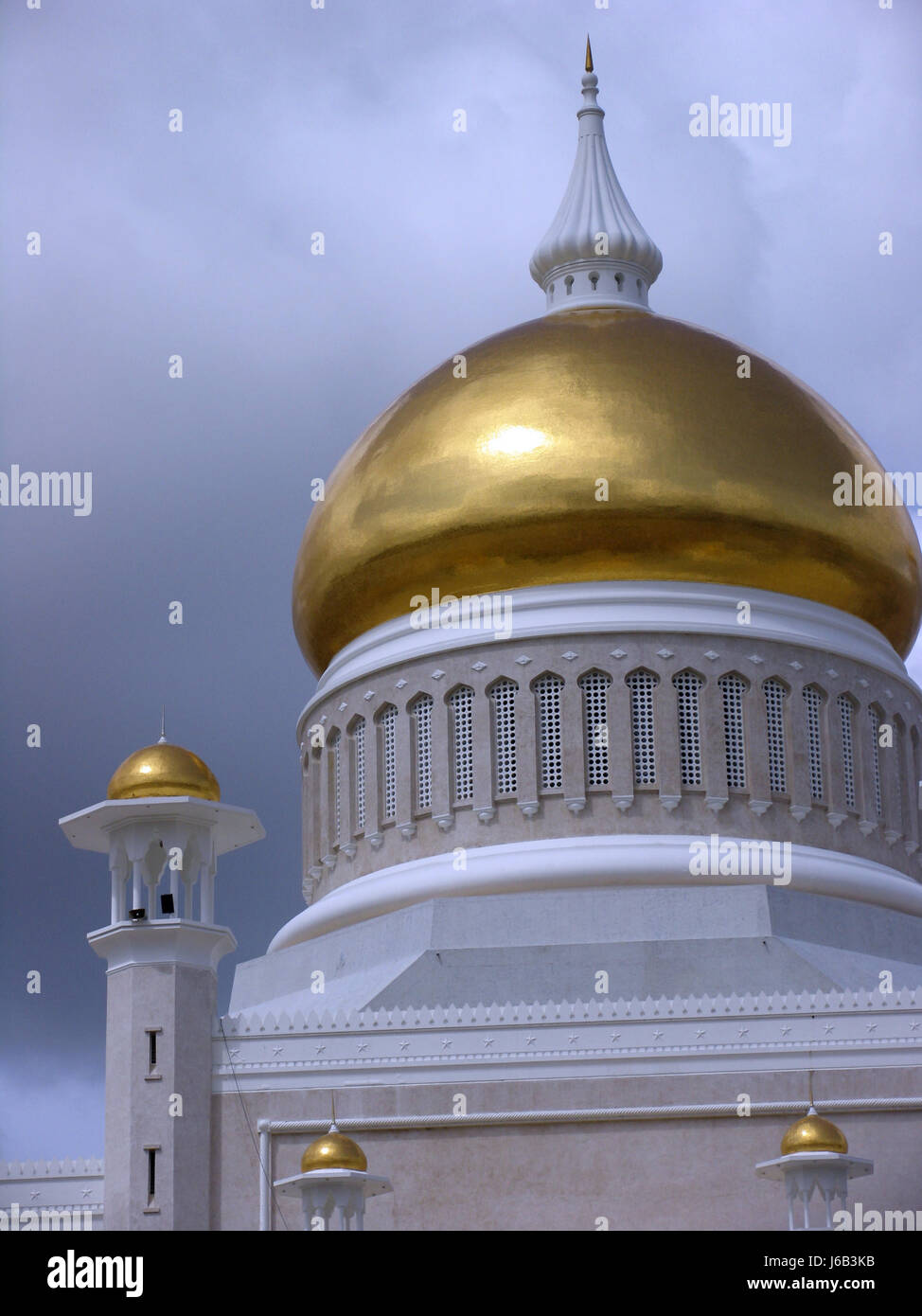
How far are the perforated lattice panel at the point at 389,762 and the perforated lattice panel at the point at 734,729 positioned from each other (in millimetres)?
3910

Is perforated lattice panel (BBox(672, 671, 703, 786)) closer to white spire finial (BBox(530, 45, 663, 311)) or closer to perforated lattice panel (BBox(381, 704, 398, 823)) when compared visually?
perforated lattice panel (BBox(381, 704, 398, 823))

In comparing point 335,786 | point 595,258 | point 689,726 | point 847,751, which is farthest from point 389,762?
point 595,258

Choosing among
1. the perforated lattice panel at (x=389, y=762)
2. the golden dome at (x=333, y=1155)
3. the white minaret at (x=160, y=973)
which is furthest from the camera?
the perforated lattice panel at (x=389, y=762)

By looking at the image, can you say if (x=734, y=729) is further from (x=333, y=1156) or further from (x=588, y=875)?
(x=333, y=1156)

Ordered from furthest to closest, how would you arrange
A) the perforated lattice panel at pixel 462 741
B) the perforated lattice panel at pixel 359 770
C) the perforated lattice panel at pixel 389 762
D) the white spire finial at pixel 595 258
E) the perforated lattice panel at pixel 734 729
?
the white spire finial at pixel 595 258 → the perforated lattice panel at pixel 359 770 → the perforated lattice panel at pixel 389 762 → the perforated lattice panel at pixel 462 741 → the perforated lattice panel at pixel 734 729

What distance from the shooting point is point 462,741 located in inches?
1241

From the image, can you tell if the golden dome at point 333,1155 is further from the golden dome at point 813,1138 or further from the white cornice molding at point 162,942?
the golden dome at point 813,1138

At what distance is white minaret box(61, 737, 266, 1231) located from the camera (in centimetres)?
2611

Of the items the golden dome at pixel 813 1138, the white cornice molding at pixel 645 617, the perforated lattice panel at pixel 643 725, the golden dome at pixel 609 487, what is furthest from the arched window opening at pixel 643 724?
the golden dome at pixel 813 1138

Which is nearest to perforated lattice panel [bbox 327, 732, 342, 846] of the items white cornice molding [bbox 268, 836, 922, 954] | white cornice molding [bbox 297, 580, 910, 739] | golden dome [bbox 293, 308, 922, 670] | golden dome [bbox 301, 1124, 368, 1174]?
white cornice molding [bbox 297, 580, 910, 739]

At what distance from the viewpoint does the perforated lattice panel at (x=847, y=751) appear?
3173cm

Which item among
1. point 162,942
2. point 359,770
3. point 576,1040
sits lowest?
point 576,1040

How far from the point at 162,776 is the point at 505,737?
4.80m
